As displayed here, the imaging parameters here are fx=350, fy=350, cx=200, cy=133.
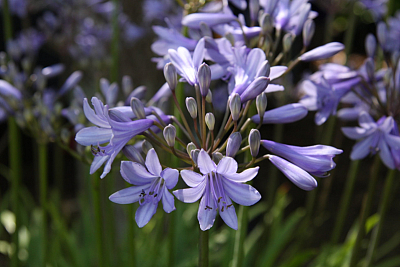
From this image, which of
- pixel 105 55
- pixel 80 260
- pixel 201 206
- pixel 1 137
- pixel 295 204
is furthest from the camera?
pixel 1 137

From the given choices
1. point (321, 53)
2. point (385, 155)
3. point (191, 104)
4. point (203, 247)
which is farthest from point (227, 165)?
point (385, 155)

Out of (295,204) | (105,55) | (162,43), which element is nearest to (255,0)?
(162,43)

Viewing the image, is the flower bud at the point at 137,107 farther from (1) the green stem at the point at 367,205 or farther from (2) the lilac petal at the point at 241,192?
(1) the green stem at the point at 367,205

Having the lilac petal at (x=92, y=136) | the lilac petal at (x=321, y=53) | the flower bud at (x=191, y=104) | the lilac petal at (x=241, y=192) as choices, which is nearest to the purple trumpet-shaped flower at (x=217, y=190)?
the lilac petal at (x=241, y=192)

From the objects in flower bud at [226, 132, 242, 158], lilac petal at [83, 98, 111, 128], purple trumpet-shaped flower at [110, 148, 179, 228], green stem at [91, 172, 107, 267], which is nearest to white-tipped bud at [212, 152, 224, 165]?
flower bud at [226, 132, 242, 158]

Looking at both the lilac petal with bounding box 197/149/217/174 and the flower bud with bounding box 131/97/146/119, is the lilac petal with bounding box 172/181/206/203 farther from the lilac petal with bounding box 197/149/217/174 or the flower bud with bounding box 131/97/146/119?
the flower bud with bounding box 131/97/146/119

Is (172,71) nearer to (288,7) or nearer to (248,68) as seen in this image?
(248,68)
